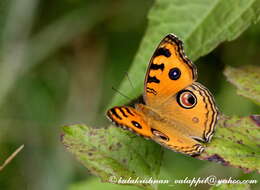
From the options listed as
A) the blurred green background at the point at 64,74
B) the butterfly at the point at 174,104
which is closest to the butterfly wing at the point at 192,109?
the butterfly at the point at 174,104

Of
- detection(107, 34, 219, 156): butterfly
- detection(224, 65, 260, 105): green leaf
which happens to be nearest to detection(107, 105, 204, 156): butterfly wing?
detection(107, 34, 219, 156): butterfly

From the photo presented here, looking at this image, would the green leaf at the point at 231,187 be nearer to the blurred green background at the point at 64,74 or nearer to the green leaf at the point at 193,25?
the green leaf at the point at 193,25

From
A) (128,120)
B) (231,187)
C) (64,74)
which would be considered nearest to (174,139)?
(128,120)

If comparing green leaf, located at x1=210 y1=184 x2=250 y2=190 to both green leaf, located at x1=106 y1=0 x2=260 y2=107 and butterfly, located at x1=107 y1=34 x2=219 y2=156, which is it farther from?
green leaf, located at x1=106 y1=0 x2=260 y2=107

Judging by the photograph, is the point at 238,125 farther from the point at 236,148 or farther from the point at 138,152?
the point at 138,152

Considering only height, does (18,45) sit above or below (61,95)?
above

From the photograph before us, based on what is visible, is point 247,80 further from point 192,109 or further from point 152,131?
point 152,131

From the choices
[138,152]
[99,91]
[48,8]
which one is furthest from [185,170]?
[48,8]
